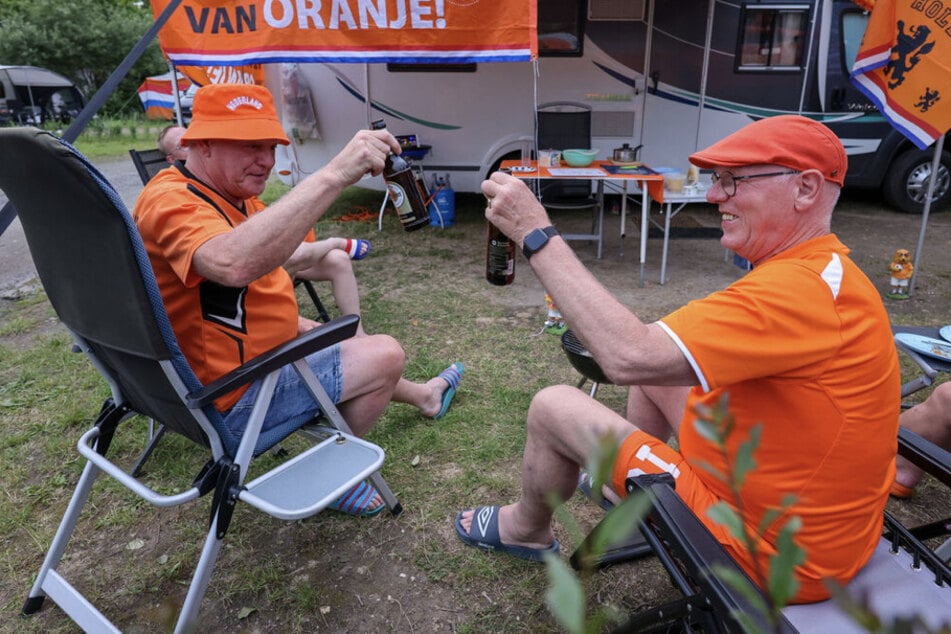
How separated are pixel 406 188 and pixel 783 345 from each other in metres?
1.73

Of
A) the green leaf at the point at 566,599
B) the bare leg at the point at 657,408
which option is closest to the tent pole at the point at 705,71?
the bare leg at the point at 657,408

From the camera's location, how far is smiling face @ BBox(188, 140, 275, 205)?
199 centimetres

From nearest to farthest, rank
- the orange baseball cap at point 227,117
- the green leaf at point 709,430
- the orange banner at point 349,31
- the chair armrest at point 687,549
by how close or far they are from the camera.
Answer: the green leaf at point 709,430 → the chair armrest at point 687,549 → the orange baseball cap at point 227,117 → the orange banner at point 349,31

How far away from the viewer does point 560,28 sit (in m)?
6.24

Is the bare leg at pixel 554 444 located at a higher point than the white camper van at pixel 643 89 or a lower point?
lower

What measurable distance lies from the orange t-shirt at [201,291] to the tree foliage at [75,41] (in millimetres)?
24156

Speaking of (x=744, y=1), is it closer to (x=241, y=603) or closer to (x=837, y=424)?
(x=837, y=424)

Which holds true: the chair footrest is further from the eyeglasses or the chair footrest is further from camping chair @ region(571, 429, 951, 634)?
the eyeglasses

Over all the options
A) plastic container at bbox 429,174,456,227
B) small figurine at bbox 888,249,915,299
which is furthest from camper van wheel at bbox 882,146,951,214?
plastic container at bbox 429,174,456,227

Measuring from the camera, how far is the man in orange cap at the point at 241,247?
1702 mm

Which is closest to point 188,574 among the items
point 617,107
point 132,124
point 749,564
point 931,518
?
point 749,564

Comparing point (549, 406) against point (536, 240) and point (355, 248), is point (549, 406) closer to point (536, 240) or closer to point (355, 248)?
point (536, 240)

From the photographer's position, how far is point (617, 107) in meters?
6.40

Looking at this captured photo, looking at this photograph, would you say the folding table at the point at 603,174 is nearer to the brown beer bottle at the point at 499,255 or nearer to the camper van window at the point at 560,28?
the camper van window at the point at 560,28
